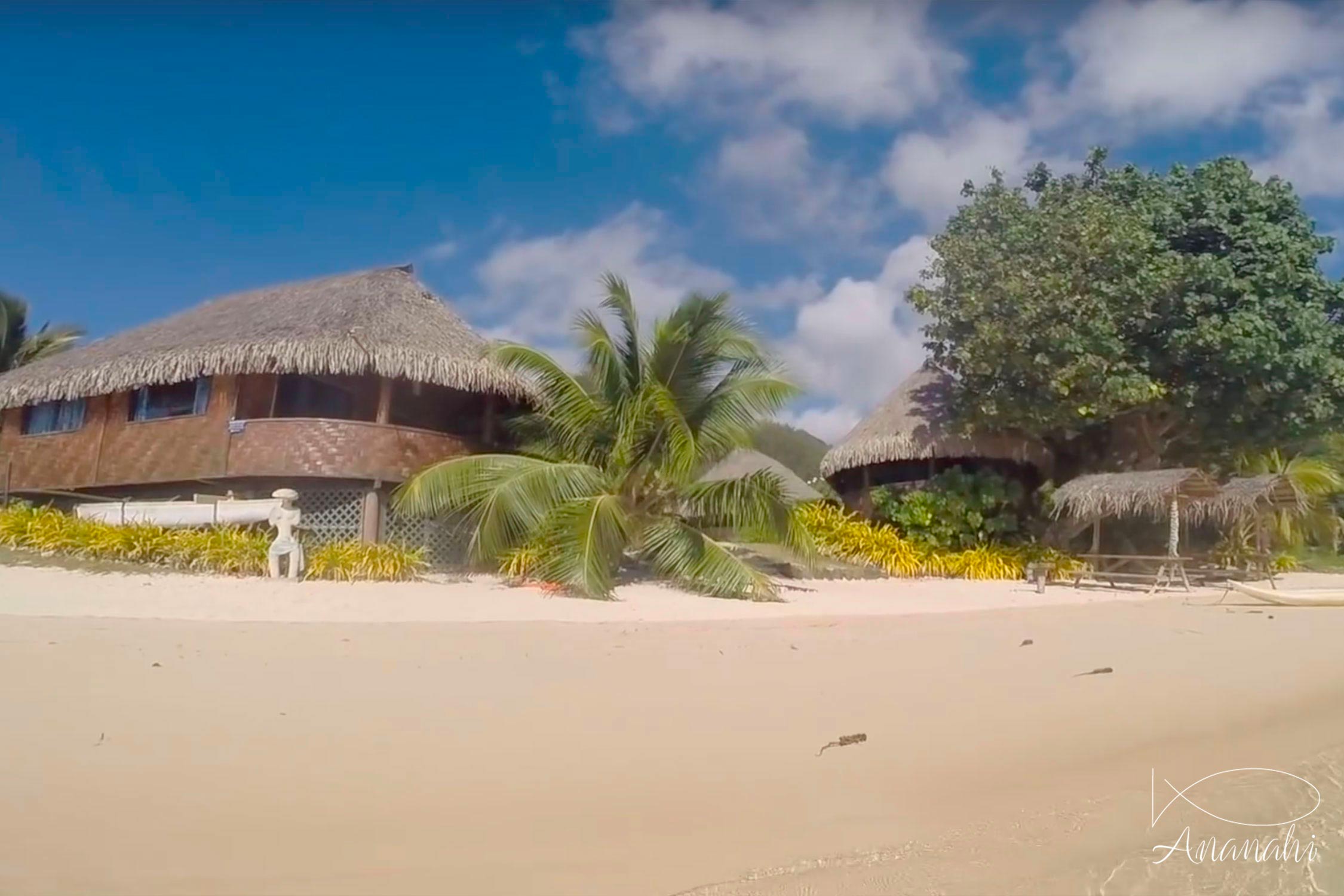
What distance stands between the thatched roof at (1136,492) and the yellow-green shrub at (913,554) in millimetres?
976

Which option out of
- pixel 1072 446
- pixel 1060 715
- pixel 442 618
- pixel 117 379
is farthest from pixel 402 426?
pixel 1072 446

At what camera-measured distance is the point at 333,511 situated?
1360cm

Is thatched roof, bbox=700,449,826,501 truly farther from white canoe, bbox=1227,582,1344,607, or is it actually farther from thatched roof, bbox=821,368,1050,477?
white canoe, bbox=1227,582,1344,607

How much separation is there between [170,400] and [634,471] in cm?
732

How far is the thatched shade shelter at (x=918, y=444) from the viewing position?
17.4 m

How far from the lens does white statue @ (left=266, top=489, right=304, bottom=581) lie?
1104 cm

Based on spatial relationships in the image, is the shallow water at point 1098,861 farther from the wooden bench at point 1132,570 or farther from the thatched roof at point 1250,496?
the thatched roof at point 1250,496

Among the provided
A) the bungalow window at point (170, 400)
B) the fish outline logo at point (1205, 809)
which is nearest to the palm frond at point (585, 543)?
the bungalow window at point (170, 400)

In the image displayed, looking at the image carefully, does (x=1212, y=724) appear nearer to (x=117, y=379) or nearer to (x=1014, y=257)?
(x=1014, y=257)

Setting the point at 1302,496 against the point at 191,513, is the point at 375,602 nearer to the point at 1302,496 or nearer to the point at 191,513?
the point at 191,513

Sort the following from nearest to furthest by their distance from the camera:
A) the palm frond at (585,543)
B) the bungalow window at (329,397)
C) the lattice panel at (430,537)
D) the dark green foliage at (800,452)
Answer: the palm frond at (585,543), the lattice panel at (430,537), the bungalow window at (329,397), the dark green foliage at (800,452)

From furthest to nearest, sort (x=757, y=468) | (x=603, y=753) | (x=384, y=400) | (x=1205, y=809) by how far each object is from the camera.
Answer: (x=757, y=468) < (x=384, y=400) < (x=603, y=753) < (x=1205, y=809)

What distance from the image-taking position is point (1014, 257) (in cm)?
1616

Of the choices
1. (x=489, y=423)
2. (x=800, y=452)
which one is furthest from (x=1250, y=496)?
(x=800, y=452)
